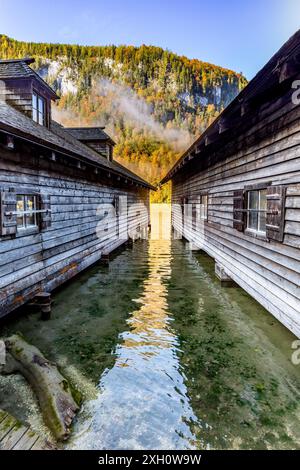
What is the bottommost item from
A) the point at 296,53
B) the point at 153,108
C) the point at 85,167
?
the point at 85,167

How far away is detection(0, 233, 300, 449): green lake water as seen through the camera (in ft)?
9.41

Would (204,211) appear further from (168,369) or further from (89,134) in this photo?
(89,134)

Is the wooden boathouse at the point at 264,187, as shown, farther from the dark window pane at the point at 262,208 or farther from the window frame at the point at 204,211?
the window frame at the point at 204,211

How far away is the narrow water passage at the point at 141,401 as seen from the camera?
276 centimetres

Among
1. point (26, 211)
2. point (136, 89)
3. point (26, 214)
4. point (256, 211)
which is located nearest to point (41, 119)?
point (26, 214)

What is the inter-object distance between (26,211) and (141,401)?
428 centimetres

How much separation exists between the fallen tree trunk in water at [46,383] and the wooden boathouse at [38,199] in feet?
4.70

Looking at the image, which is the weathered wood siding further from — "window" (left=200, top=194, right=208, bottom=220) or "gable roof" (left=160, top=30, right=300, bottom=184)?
"gable roof" (left=160, top=30, right=300, bottom=184)

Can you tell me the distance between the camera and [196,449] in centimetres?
266

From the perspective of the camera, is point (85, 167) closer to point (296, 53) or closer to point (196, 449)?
point (296, 53)

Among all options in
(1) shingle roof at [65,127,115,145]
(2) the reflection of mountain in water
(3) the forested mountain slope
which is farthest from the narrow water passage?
(3) the forested mountain slope

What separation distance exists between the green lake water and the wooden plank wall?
2.10 feet

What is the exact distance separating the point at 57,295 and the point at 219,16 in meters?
47.0
